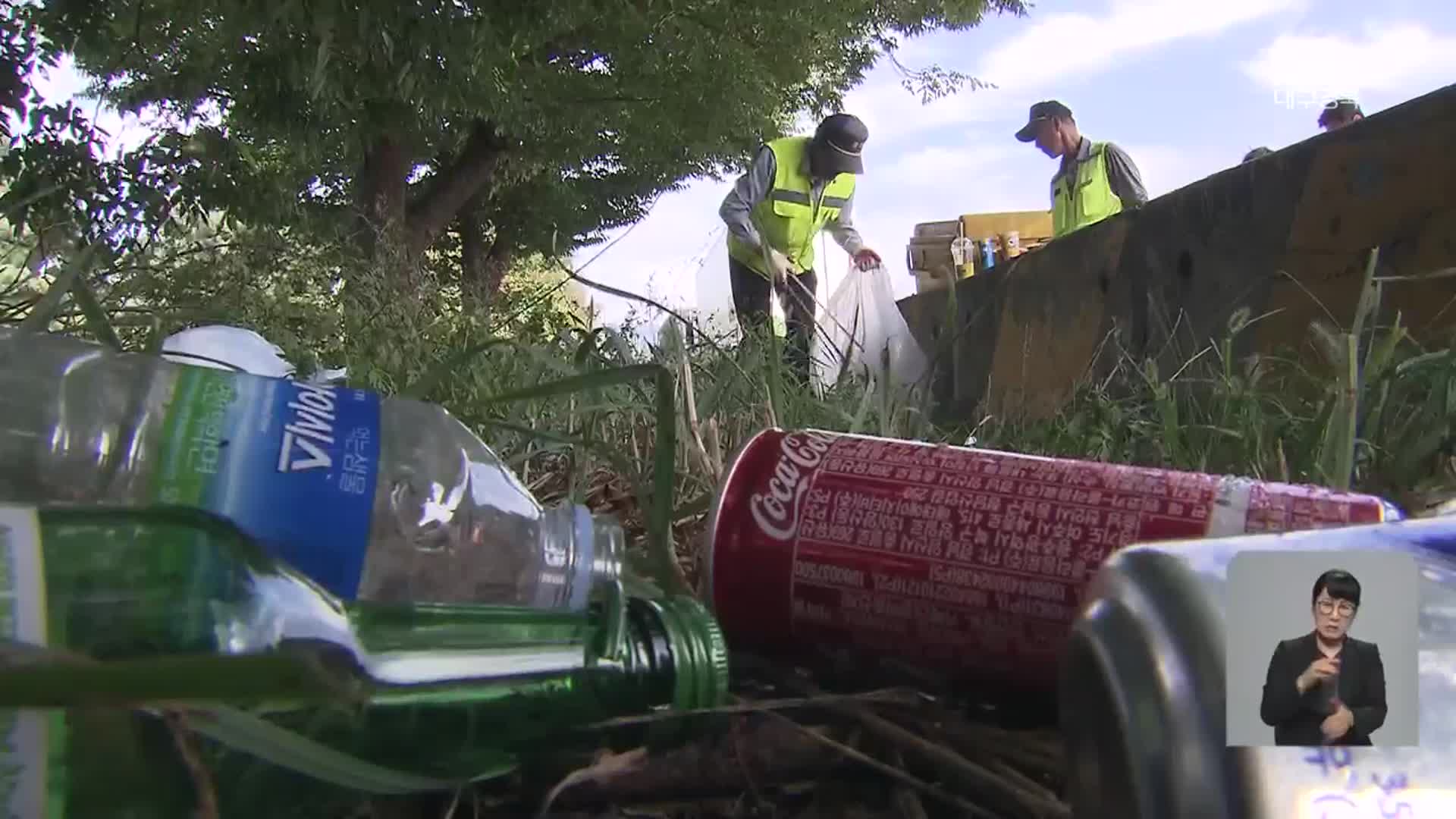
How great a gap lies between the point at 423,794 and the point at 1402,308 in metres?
2.06

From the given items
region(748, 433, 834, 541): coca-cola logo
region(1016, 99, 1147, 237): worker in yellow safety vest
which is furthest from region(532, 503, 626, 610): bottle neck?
region(1016, 99, 1147, 237): worker in yellow safety vest

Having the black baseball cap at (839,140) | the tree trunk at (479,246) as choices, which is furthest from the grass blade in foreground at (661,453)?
the tree trunk at (479,246)

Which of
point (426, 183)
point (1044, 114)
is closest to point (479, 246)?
point (426, 183)

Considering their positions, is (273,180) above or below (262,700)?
above

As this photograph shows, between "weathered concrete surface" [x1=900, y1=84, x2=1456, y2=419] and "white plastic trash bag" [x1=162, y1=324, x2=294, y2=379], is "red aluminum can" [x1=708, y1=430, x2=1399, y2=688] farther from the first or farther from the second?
"white plastic trash bag" [x1=162, y1=324, x2=294, y2=379]

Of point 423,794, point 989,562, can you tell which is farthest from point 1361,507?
point 423,794

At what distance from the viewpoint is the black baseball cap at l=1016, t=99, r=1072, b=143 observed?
20.0 feet

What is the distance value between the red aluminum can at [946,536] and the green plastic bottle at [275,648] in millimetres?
166

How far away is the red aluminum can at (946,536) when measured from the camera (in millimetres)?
767

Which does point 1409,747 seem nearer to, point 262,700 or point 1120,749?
point 1120,749

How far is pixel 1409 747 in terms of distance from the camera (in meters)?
0.37

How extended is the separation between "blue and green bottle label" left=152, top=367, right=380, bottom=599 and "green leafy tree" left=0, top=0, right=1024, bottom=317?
0.82m

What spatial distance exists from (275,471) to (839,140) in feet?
15.7

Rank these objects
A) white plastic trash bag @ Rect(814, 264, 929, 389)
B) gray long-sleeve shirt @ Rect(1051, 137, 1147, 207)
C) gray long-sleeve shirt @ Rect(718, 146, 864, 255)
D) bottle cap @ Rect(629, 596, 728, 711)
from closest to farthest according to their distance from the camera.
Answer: bottle cap @ Rect(629, 596, 728, 711), white plastic trash bag @ Rect(814, 264, 929, 389), gray long-sleeve shirt @ Rect(718, 146, 864, 255), gray long-sleeve shirt @ Rect(1051, 137, 1147, 207)
